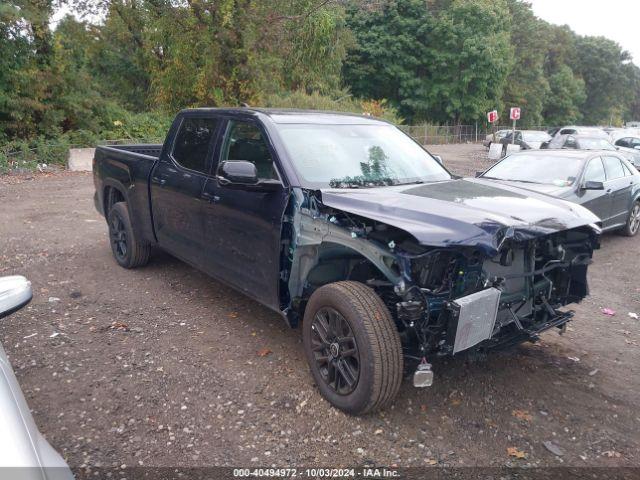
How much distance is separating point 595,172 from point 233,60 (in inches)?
619

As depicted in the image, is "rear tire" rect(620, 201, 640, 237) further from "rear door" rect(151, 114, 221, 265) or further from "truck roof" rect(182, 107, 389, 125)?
"rear door" rect(151, 114, 221, 265)

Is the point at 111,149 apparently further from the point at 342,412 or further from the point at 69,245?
the point at 342,412

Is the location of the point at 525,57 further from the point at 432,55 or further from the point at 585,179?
the point at 585,179

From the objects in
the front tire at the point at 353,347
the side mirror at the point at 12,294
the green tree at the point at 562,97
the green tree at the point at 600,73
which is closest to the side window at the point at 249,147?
the front tire at the point at 353,347

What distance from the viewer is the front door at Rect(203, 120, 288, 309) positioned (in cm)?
402

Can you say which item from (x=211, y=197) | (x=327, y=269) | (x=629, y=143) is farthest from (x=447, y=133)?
(x=327, y=269)

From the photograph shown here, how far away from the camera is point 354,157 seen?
442 centimetres

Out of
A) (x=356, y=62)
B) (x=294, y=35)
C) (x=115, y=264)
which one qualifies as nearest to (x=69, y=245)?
(x=115, y=264)

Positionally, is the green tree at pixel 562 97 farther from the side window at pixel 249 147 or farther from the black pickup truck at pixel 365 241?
the side window at pixel 249 147

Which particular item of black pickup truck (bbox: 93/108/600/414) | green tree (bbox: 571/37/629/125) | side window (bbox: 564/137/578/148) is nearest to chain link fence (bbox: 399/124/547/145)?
side window (bbox: 564/137/578/148)

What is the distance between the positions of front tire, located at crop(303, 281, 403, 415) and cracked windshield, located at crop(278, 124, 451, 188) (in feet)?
3.02

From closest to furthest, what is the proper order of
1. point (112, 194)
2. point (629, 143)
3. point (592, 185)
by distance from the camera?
point (112, 194) → point (592, 185) → point (629, 143)

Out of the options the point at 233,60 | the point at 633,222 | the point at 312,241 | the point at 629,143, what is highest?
the point at 233,60

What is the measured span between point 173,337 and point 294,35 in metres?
19.5
